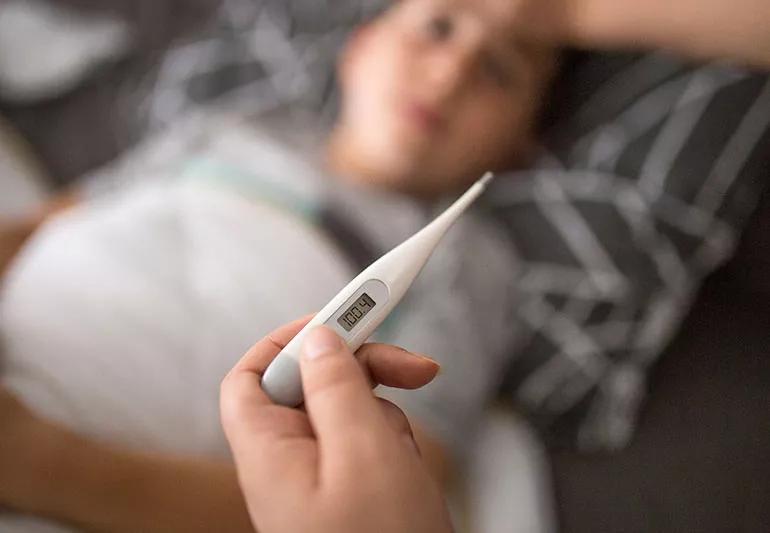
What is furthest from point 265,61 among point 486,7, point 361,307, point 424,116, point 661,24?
point 361,307

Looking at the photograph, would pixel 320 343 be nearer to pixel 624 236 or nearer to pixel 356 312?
pixel 356 312

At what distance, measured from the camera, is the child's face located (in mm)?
588

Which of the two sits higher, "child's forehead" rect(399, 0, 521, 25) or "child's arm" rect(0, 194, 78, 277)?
"child's arm" rect(0, 194, 78, 277)

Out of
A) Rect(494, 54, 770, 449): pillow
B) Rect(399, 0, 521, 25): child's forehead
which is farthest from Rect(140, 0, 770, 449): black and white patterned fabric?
Rect(399, 0, 521, 25): child's forehead

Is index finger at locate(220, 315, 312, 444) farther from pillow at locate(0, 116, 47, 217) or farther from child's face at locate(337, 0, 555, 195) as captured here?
pillow at locate(0, 116, 47, 217)

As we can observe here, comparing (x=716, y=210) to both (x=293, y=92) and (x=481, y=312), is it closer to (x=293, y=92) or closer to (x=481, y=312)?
(x=481, y=312)

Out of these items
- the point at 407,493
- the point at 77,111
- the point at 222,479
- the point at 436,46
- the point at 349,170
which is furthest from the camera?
the point at 77,111

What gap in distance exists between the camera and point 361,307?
291 mm

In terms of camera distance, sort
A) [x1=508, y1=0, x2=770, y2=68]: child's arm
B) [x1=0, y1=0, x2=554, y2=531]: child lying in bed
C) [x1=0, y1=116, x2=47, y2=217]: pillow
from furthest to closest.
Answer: [x1=0, y1=116, x2=47, y2=217]: pillow < [x1=0, y1=0, x2=554, y2=531]: child lying in bed < [x1=508, y1=0, x2=770, y2=68]: child's arm

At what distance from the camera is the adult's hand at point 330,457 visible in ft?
0.80

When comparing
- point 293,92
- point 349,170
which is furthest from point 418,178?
point 293,92

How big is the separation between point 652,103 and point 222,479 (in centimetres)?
48

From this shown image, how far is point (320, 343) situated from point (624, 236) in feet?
1.52

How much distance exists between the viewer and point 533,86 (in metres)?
0.67
